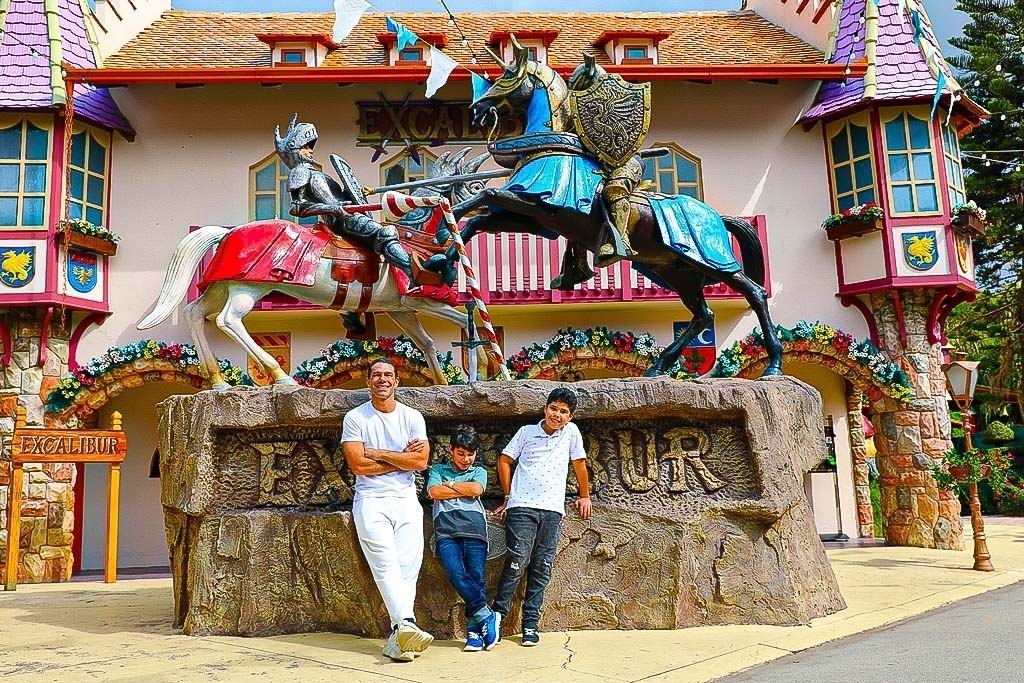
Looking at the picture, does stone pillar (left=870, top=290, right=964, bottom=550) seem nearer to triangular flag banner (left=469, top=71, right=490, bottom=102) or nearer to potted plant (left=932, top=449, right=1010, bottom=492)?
potted plant (left=932, top=449, right=1010, bottom=492)

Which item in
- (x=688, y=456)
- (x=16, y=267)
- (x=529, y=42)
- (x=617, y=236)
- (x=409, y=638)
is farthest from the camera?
(x=529, y=42)

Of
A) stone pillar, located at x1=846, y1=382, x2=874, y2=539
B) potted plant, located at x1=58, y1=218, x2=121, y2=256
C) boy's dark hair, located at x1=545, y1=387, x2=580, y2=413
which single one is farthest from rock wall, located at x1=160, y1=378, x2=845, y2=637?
stone pillar, located at x1=846, y1=382, x2=874, y2=539

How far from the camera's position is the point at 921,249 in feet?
40.0

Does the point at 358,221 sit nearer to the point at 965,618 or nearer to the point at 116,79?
the point at 965,618

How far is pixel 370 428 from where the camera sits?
16.3 feet

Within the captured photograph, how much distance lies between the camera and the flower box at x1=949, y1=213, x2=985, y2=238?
1203 cm

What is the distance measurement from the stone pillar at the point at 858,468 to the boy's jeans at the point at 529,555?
35.2 feet

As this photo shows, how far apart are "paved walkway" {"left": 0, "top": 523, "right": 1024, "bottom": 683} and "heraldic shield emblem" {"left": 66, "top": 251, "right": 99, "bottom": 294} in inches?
234

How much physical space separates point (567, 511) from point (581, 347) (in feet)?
22.6

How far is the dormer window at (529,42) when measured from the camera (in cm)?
1306

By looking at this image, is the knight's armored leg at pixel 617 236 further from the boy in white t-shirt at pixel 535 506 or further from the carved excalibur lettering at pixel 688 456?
the boy in white t-shirt at pixel 535 506

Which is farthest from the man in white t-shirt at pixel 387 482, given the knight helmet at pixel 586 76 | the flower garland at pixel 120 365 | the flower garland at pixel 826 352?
the flower garland at pixel 826 352

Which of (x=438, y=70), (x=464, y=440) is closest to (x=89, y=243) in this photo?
(x=438, y=70)

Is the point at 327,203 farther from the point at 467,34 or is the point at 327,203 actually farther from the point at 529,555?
the point at 467,34
